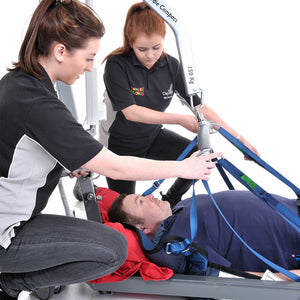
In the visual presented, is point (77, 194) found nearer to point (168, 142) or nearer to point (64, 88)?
point (168, 142)

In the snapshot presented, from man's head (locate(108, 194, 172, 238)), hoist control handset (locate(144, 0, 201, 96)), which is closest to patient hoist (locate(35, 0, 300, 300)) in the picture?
hoist control handset (locate(144, 0, 201, 96))

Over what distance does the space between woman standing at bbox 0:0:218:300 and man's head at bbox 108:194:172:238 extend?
1.69 ft

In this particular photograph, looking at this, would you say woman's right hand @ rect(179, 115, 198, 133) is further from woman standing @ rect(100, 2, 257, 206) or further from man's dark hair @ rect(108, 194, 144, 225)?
man's dark hair @ rect(108, 194, 144, 225)

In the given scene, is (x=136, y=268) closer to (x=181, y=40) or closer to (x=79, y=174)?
(x=79, y=174)

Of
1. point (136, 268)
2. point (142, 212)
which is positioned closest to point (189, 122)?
point (142, 212)

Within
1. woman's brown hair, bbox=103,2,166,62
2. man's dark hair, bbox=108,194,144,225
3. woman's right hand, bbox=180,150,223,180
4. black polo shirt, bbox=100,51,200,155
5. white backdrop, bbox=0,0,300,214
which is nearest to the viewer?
woman's right hand, bbox=180,150,223,180

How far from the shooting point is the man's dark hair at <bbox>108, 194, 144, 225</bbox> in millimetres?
2602

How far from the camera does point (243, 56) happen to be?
446 centimetres

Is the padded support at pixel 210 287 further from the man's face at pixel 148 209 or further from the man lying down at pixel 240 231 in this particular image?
the man's face at pixel 148 209

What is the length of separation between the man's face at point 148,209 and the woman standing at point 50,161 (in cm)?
51

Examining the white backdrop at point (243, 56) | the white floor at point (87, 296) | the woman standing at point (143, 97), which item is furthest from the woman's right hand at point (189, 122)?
the white backdrop at point (243, 56)

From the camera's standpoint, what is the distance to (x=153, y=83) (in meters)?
2.84

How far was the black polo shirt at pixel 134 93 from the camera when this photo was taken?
2721 mm

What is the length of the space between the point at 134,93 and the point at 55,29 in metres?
1.06
